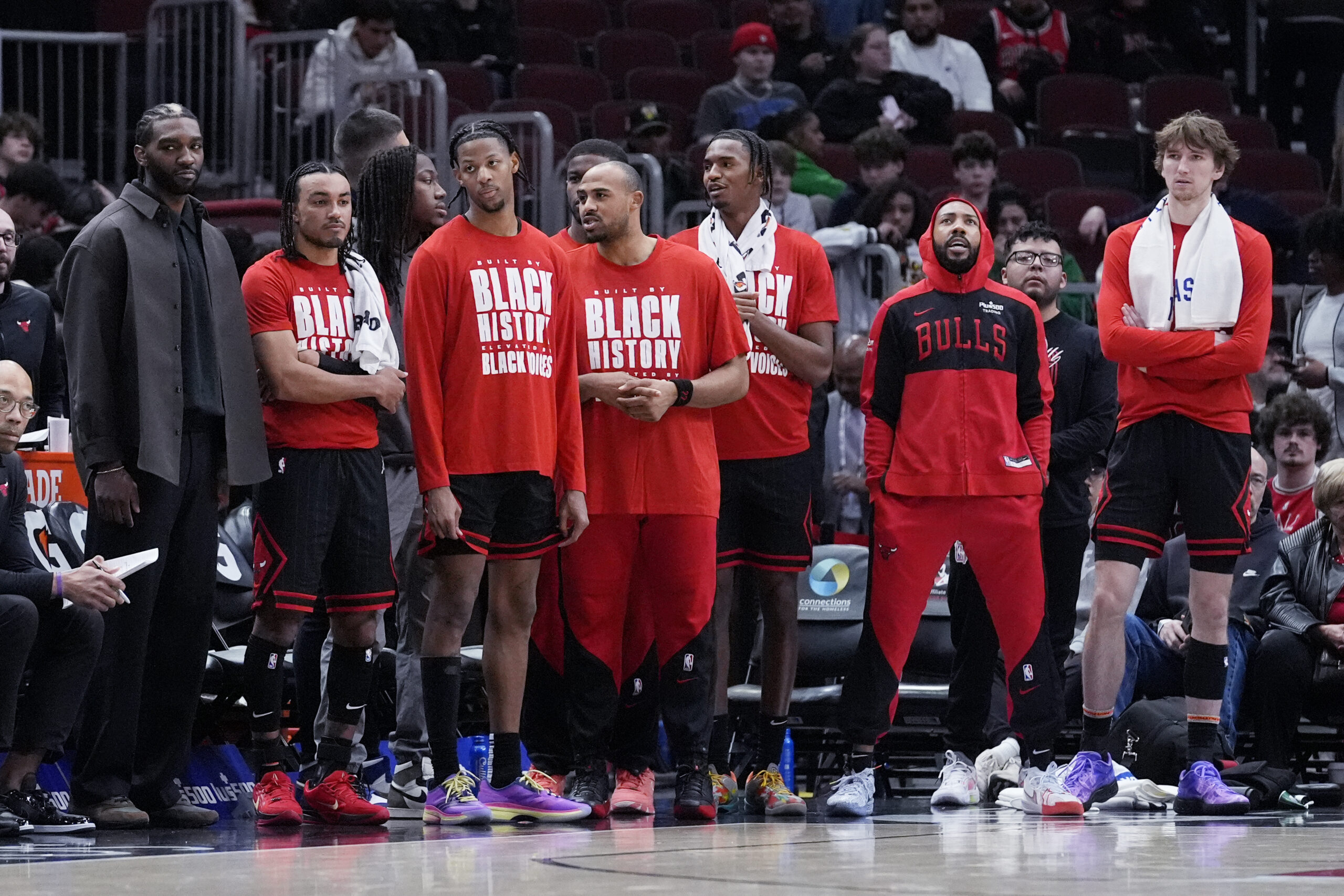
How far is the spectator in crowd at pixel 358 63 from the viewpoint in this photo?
9305 mm

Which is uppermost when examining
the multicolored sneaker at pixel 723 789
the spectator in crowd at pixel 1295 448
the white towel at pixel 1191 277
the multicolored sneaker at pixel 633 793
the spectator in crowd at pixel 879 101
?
the spectator in crowd at pixel 879 101

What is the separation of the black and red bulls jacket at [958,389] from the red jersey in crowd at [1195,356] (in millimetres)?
247

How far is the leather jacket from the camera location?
21.4ft

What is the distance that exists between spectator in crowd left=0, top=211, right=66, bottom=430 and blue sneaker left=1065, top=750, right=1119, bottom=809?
11.4ft

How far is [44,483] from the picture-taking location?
237 inches

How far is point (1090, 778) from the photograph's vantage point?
573 centimetres

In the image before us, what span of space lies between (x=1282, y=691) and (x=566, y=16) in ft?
26.8

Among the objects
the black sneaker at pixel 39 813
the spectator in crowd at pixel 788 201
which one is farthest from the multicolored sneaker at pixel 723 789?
the spectator in crowd at pixel 788 201

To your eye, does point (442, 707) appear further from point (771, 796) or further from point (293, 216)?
point (293, 216)

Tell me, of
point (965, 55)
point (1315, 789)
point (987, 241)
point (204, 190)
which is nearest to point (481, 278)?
point (987, 241)

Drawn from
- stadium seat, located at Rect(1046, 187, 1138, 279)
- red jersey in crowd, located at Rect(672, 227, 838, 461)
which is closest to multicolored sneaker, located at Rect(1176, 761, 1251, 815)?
red jersey in crowd, located at Rect(672, 227, 838, 461)

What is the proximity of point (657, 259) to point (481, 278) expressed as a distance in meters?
→ 0.61

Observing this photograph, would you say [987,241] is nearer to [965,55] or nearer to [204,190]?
[204,190]

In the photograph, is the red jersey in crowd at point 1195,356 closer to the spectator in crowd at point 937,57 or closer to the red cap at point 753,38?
the red cap at point 753,38
